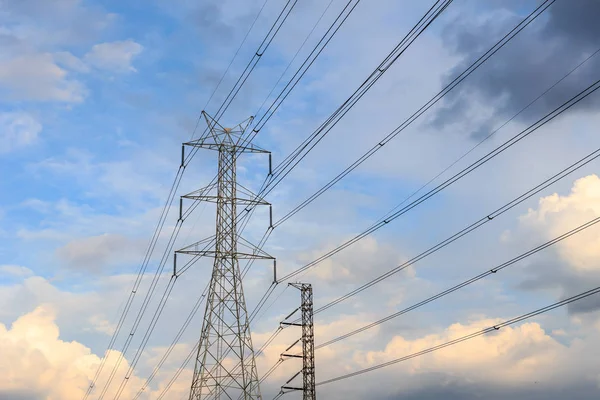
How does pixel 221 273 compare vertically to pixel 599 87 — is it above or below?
above

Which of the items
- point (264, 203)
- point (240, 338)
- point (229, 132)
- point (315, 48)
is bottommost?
point (240, 338)

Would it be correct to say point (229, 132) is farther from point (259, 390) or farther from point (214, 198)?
point (259, 390)

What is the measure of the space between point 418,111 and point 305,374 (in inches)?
1942

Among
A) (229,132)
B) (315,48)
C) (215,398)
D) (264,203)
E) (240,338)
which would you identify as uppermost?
(229,132)

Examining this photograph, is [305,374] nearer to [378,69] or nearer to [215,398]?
[215,398]

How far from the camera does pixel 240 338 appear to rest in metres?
73.8

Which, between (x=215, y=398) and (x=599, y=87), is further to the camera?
(x=215, y=398)

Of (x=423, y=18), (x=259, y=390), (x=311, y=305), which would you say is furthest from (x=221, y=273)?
(x=423, y=18)

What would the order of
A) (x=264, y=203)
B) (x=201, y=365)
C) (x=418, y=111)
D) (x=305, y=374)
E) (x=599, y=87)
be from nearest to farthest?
1. (x=599, y=87)
2. (x=418, y=111)
3. (x=201, y=365)
4. (x=264, y=203)
5. (x=305, y=374)

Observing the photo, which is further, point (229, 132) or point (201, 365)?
point (229, 132)

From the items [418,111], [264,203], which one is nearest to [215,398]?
[264,203]

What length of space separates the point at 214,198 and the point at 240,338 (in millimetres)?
12789

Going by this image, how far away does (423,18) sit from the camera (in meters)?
39.6

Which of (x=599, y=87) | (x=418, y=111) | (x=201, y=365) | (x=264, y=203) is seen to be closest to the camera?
(x=599, y=87)
